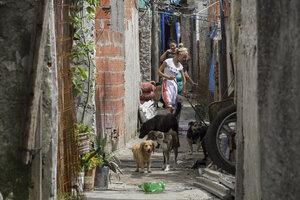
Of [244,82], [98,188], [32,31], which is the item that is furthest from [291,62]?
[98,188]

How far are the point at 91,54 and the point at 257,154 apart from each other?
411cm

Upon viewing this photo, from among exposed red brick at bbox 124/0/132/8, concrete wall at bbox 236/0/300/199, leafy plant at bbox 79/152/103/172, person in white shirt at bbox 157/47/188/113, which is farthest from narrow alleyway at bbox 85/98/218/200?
exposed red brick at bbox 124/0/132/8

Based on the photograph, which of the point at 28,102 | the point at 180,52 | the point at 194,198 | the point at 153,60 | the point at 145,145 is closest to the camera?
the point at 28,102

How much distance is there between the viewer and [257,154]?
403cm

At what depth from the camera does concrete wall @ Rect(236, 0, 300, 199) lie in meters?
3.58

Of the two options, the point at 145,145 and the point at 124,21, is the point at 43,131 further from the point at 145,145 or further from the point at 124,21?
the point at 124,21

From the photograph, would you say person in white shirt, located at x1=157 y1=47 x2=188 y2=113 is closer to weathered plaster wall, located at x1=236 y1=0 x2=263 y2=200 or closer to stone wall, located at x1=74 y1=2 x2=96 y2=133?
stone wall, located at x1=74 y1=2 x2=96 y2=133

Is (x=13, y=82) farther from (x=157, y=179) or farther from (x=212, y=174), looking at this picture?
(x=157, y=179)

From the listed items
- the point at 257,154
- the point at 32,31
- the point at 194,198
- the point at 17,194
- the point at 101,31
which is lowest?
the point at 194,198

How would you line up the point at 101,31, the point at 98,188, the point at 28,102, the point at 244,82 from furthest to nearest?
the point at 101,31 → the point at 98,188 → the point at 244,82 → the point at 28,102

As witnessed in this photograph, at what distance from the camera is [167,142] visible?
30.7ft

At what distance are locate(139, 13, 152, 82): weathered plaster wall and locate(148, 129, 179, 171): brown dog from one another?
9.60 metres

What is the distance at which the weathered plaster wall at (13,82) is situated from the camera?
407cm

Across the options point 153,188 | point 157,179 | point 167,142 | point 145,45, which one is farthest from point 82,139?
point 145,45
